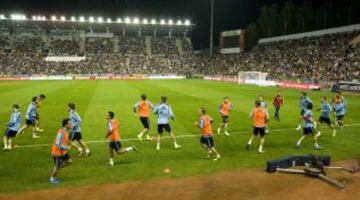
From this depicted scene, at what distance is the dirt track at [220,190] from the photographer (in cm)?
1104

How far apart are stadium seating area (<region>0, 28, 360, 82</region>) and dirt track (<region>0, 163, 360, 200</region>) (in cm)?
4371

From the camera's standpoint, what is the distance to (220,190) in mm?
11602

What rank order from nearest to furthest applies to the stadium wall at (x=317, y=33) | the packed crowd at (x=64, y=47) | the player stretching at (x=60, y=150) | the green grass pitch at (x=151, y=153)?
the player stretching at (x=60, y=150) < the green grass pitch at (x=151, y=153) < the stadium wall at (x=317, y=33) < the packed crowd at (x=64, y=47)

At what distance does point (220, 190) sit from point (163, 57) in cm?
8868

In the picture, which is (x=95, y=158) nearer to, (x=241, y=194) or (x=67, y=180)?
(x=67, y=180)

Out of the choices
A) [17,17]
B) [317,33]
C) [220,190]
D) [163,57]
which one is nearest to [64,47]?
[17,17]

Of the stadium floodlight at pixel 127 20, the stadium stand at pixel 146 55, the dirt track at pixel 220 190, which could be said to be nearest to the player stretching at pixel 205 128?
the dirt track at pixel 220 190

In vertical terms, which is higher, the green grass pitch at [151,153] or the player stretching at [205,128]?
the player stretching at [205,128]

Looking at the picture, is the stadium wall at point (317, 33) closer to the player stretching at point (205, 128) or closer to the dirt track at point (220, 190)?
the player stretching at point (205, 128)

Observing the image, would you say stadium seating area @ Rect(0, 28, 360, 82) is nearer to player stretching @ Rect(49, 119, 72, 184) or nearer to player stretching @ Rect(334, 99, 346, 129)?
player stretching @ Rect(334, 99, 346, 129)

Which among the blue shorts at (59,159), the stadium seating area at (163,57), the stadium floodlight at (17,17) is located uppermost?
the stadium floodlight at (17,17)

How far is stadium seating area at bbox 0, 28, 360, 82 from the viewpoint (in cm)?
5882

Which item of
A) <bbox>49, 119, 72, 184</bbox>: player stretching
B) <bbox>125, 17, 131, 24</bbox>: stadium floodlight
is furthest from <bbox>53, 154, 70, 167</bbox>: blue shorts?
<bbox>125, 17, 131, 24</bbox>: stadium floodlight

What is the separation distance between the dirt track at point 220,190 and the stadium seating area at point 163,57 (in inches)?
1721
